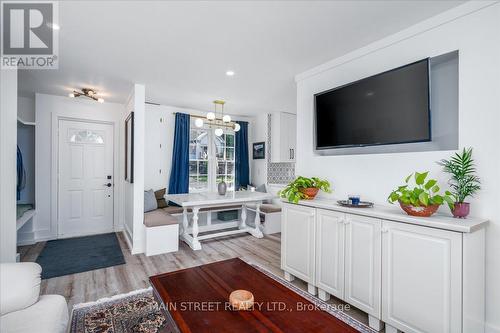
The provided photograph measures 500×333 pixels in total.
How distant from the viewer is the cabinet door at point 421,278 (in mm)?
1597

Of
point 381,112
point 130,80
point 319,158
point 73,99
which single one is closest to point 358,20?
point 381,112

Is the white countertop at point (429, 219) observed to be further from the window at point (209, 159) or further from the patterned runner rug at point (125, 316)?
the window at point (209, 159)

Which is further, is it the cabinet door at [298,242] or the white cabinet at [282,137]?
the white cabinet at [282,137]

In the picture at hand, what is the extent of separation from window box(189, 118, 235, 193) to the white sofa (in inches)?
162

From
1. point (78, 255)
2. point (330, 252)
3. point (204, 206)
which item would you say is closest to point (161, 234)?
point (204, 206)

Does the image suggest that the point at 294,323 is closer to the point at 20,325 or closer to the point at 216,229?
the point at 20,325

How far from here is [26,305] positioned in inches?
59.6

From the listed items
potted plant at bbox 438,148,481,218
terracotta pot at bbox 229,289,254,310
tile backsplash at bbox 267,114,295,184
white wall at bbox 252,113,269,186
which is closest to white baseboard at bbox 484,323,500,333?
potted plant at bbox 438,148,481,218

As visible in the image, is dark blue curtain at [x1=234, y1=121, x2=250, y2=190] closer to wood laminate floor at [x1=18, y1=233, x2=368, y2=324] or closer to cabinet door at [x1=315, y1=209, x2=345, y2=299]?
wood laminate floor at [x1=18, y1=233, x2=368, y2=324]

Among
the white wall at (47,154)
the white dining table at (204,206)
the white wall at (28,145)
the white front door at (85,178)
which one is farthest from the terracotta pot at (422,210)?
the white wall at (28,145)

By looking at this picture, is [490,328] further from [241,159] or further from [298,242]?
[241,159]

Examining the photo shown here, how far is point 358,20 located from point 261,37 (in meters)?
0.86

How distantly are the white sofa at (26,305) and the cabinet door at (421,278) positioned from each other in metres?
2.22

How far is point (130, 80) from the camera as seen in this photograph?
3.66 meters
